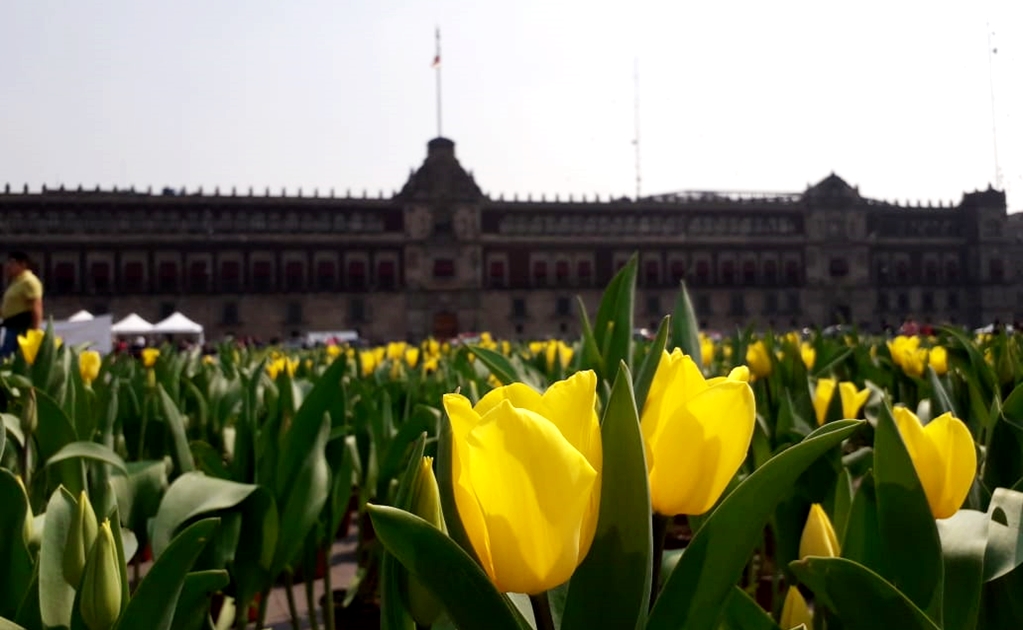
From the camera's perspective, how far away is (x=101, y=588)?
2.76ft

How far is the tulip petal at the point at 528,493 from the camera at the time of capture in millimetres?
570

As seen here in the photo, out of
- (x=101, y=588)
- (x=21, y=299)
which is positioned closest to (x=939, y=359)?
(x=101, y=588)

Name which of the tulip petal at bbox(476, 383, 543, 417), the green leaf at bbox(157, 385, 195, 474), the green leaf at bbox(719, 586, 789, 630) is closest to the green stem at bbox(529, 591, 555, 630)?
the tulip petal at bbox(476, 383, 543, 417)

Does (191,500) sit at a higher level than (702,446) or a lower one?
lower

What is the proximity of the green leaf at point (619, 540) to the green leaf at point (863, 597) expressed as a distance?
142 mm

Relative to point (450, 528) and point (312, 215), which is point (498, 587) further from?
point (312, 215)

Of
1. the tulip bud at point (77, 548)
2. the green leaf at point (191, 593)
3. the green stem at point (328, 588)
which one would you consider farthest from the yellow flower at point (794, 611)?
the green stem at point (328, 588)

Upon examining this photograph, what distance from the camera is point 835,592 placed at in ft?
2.26

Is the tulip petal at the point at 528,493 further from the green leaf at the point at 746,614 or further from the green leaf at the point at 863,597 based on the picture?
the green leaf at the point at 746,614

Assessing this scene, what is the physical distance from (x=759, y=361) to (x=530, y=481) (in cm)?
213

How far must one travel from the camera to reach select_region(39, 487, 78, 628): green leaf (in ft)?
3.07

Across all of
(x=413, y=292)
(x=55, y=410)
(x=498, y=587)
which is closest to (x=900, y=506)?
(x=498, y=587)

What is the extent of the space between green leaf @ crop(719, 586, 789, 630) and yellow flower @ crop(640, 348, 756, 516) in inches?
7.7

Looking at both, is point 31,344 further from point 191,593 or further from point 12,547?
point 191,593
